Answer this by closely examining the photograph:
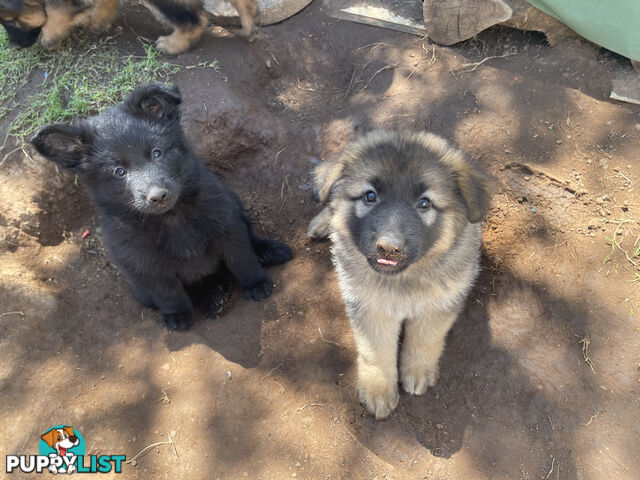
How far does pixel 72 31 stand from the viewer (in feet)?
15.1

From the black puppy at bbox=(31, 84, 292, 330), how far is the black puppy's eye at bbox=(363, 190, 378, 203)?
3.98 feet

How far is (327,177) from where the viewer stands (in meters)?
2.67

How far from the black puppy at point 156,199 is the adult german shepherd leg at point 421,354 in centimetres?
130

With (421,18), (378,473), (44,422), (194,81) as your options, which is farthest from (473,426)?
(421,18)

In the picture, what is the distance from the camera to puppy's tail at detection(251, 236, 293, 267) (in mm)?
3982

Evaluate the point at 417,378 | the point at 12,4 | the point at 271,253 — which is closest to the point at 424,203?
the point at 417,378

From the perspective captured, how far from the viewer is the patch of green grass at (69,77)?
4.18 meters

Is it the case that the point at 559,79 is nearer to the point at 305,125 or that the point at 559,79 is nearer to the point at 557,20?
the point at 557,20

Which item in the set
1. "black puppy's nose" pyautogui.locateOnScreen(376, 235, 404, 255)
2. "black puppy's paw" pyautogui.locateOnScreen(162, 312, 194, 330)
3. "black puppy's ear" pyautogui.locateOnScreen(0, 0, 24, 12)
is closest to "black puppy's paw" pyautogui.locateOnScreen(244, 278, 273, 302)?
"black puppy's paw" pyautogui.locateOnScreen(162, 312, 194, 330)

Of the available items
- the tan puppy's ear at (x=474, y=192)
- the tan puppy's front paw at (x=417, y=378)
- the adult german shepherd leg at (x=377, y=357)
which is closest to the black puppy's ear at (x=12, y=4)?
the adult german shepherd leg at (x=377, y=357)

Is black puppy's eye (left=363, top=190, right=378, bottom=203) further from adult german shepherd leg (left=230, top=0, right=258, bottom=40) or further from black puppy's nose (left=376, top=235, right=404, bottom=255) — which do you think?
adult german shepherd leg (left=230, top=0, right=258, bottom=40)

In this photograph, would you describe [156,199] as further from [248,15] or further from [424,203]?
[248,15]

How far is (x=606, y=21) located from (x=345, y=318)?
3.40m

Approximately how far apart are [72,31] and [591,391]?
18.7ft
